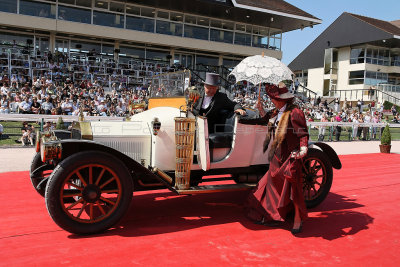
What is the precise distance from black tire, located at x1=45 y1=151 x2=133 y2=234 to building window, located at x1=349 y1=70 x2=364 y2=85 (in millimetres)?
38116

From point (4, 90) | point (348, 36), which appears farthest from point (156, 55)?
point (348, 36)

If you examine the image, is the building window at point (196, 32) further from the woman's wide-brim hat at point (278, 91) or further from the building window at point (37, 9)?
the woman's wide-brim hat at point (278, 91)

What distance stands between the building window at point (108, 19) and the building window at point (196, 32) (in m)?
4.90

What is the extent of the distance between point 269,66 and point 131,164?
193 inches

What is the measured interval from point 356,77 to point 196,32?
69.5ft

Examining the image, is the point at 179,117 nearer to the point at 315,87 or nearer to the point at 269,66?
the point at 269,66

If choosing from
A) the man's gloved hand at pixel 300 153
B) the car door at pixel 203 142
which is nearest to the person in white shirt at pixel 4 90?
the car door at pixel 203 142

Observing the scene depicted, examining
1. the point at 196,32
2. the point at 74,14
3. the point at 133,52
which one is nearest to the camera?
the point at 74,14

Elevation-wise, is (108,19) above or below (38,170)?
above

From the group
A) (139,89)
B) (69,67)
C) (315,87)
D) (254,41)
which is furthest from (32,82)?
(315,87)

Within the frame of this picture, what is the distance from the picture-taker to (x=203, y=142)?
4.46m

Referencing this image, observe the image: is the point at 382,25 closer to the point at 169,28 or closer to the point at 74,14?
the point at 169,28

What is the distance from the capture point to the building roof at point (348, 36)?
36031 millimetres

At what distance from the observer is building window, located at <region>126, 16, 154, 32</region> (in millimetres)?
23406
